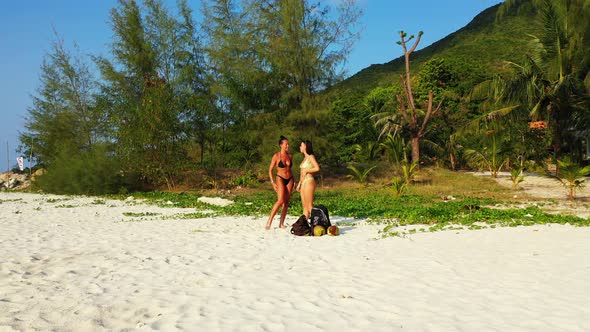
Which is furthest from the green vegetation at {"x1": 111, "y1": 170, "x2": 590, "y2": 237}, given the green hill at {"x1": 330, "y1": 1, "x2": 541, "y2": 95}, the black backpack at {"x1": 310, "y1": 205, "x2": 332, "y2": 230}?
the green hill at {"x1": 330, "y1": 1, "x2": 541, "y2": 95}

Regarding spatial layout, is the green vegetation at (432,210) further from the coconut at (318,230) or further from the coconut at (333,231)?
the coconut at (318,230)

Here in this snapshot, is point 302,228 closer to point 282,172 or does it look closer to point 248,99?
point 282,172

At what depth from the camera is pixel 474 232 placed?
7.53 m

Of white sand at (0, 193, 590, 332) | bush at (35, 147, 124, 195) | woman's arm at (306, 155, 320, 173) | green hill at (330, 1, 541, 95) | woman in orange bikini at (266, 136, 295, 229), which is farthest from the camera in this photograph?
green hill at (330, 1, 541, 95)

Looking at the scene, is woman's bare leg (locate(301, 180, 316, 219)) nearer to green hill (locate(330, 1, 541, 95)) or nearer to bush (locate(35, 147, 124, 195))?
bush (locate(35, 147, 124, 195))

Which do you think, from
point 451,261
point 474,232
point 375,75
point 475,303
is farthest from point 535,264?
point 375,75

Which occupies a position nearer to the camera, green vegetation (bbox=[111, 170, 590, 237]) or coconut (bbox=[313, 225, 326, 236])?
coconut (bbox=[313, 225, 326, 236])

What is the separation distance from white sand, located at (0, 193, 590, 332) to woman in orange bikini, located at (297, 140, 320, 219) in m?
0.70

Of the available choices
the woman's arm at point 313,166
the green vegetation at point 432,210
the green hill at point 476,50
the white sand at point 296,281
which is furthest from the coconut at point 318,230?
the green hill at point 476,50

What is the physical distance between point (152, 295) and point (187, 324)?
91 centimetres

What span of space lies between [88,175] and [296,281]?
16174mm

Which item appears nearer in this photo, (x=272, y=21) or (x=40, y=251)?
(x=40, y=251)

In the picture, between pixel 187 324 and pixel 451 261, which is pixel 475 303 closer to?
pixel 451 261

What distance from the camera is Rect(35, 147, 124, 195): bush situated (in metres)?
18.4
